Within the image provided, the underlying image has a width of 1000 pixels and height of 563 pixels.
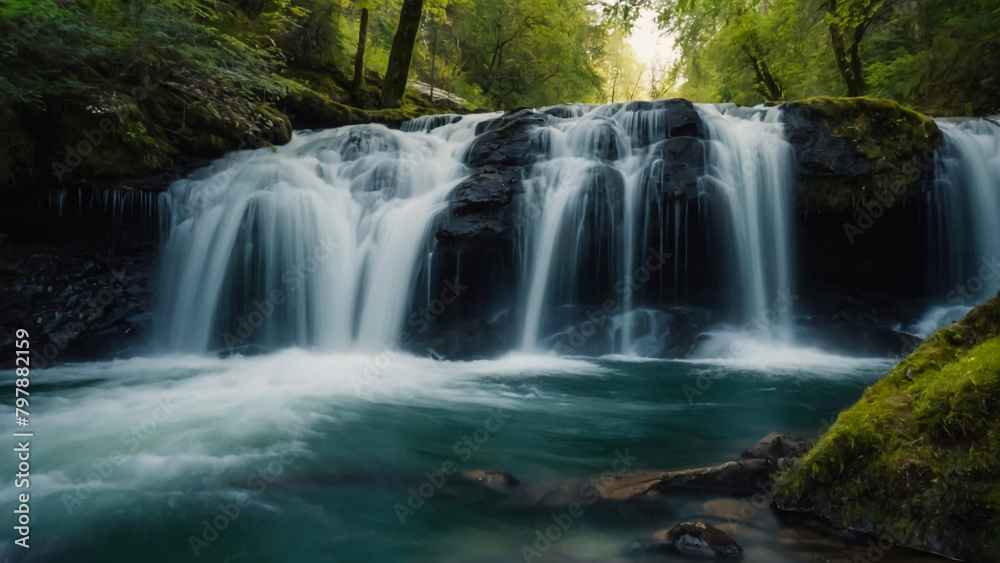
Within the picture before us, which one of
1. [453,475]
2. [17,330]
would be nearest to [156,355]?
[17,330]

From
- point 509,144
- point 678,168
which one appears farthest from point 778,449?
point 509,144

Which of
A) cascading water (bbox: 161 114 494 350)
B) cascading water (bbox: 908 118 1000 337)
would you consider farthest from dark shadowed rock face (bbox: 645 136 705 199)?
cascading water (bbox: 908 118 1000 337)

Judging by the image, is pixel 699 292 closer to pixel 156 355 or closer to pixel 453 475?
pixel 453 475

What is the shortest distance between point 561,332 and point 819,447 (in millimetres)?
6402

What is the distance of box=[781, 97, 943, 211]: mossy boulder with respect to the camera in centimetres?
948

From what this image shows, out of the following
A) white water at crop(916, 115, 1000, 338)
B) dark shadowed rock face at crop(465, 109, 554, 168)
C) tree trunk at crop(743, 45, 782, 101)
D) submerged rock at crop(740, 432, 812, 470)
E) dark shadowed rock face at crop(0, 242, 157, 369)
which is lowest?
submerged rock at crop(740, 432, 812, 470)

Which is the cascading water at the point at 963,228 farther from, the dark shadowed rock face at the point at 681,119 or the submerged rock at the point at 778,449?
the submerged rock at the point at 778,449

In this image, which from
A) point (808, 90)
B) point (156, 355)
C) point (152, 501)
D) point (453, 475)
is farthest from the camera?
point (808, 90)

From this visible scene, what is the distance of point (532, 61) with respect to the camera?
26.2 meters

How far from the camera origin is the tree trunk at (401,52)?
1520cm

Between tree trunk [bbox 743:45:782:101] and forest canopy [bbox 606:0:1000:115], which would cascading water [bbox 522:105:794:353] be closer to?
forest canopy [bbox 606:0:1000:115]

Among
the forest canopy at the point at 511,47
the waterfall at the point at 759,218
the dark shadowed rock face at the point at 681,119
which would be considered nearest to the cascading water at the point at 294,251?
the forest canopy at the point at 511,47

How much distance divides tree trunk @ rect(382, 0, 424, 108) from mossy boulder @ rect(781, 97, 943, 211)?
33.2 ft

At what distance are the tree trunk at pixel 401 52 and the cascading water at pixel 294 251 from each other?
549cm
